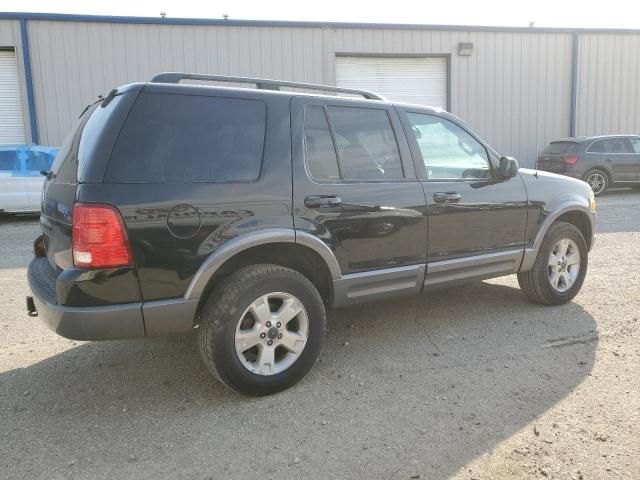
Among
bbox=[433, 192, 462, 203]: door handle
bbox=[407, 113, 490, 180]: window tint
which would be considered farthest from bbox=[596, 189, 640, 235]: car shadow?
bbox=[433, 192, 462, 203]: door handle

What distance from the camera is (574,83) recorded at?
60.5ft

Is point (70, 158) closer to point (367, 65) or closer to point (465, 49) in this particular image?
point (367, 65)

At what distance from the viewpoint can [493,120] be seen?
1802 cm

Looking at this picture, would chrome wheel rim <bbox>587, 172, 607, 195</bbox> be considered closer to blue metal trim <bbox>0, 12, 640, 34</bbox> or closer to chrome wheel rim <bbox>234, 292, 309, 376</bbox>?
blue metal trim <bbox>0, 12, 640, 34</bbox>

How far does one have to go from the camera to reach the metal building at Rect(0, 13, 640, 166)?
1498cm

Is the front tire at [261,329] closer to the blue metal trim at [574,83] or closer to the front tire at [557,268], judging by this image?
the front tire at [557,268]

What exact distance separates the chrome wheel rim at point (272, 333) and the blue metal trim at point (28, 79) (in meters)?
14.5

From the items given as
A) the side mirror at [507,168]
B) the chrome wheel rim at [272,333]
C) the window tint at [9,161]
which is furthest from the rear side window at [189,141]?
the window tint at [9,161]

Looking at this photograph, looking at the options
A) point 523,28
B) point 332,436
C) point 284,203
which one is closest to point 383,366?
point 332,436

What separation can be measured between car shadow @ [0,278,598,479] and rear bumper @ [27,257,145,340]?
0.53 m

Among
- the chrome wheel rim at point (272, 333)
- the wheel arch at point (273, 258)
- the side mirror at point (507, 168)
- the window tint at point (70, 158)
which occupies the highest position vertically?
the window tint at point (70, 158)

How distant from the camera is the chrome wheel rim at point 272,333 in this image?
10.2ft

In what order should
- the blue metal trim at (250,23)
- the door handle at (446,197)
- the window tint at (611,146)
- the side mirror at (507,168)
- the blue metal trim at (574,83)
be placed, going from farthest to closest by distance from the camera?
the blue metal trim at (574,83) < the blue metal trim at (250,23) < the window tint at (611,146) < the side mirror at (507,168) < the door handle at (446,197)

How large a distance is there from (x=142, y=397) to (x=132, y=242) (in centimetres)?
105
